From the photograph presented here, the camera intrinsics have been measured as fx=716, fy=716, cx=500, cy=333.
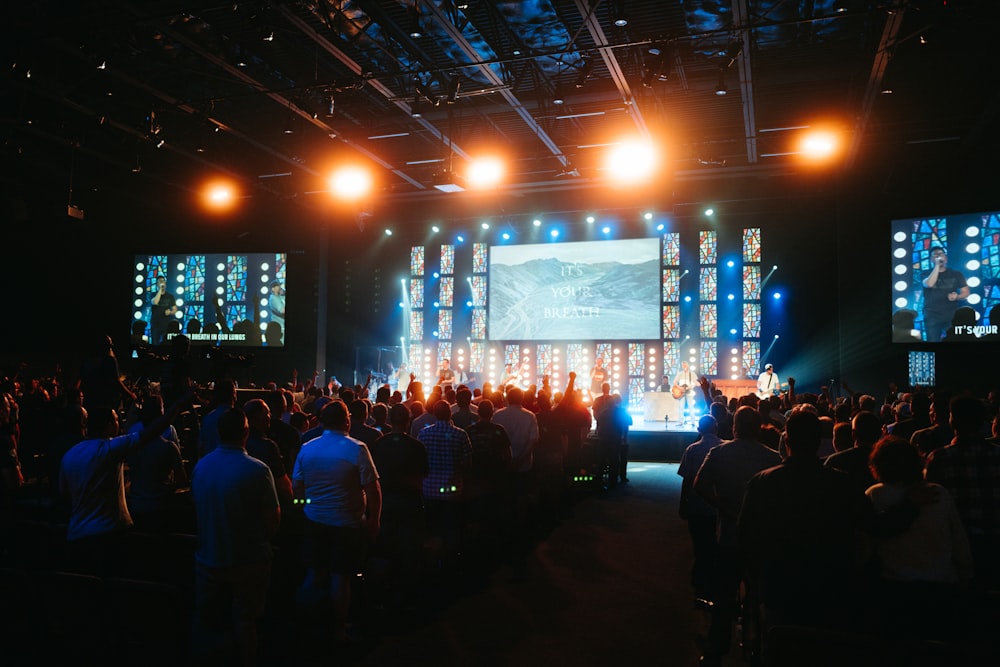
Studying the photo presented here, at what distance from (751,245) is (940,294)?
4852mm

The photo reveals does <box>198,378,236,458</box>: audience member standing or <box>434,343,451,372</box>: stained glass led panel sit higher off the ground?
<box>434,343,451,372</box>: stained glass led panel

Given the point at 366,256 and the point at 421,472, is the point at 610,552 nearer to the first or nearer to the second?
the point at 421,472

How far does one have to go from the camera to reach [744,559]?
3496 millimetres

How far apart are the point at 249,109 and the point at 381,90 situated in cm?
316

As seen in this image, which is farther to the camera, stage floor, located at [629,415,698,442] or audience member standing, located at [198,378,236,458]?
stage floor, located at [629,415,698,442]

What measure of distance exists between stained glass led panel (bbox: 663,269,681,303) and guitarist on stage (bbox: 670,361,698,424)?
81.3 inches

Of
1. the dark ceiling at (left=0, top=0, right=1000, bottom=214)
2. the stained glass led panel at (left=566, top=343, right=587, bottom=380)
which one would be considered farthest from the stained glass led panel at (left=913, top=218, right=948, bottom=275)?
the stained glass led panel at (left=566, top=343, right=587, bottom=380)

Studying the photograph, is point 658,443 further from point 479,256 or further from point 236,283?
point 236,283

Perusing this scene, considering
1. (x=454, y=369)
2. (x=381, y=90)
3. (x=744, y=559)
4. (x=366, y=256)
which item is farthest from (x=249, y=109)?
(x=744, y=559)

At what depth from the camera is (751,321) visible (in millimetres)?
17062

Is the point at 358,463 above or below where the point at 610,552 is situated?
above

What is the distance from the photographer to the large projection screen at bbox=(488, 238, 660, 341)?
1762 centimetres

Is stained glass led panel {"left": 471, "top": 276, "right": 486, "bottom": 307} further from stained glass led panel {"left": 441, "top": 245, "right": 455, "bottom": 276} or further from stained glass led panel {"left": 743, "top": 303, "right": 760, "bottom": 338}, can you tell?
stained glass led panel {"left": 743, "top": 303, "right": 760, "bottom": 338}

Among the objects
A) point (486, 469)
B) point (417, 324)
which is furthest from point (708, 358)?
point (486, 469)
